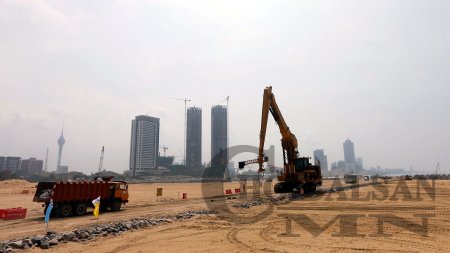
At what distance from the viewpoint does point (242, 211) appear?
24109mm

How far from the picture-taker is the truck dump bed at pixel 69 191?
24.4 metres

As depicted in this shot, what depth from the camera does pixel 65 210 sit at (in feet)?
80.5

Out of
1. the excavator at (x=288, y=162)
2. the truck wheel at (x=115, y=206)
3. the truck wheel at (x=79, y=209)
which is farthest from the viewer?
the excavator at (x=288, y=162)

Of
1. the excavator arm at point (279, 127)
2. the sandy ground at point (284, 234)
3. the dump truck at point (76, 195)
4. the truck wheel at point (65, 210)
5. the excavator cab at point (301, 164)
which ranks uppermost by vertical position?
the excavator arm at point (279, 127)

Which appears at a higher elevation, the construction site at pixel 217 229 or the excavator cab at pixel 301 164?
the excavator cab at pixel 301 164

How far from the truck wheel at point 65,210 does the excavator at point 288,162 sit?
19845 millimetres

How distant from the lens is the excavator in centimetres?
3756

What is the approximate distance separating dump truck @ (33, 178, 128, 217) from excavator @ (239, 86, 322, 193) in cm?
1608

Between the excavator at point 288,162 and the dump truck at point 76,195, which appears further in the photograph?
the excavator at point 288,162

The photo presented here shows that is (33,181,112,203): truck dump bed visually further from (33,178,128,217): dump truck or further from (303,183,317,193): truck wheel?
(303,183,317,193): truck wheel

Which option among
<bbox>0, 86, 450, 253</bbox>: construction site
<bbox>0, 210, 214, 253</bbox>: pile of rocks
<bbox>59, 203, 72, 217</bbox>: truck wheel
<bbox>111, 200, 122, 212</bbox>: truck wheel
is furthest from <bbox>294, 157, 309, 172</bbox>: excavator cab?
<bbox>59, 203, 72, 217</bbox>: truck wheel

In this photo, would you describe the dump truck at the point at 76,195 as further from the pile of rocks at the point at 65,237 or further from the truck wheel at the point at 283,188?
the truck wheel at the point at 283,188

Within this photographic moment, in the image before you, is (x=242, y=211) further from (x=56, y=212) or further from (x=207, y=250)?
(x=56, y=212)

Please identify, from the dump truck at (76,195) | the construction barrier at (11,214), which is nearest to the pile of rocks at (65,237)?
the dump truck at (76,195)
